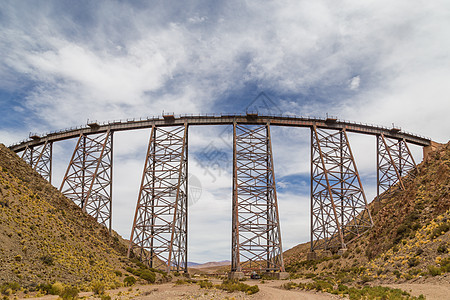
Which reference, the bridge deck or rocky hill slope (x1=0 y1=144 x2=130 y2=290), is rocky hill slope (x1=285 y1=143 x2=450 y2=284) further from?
rocky hill slope (x1=0 y1=144 x2=130 y2=290)

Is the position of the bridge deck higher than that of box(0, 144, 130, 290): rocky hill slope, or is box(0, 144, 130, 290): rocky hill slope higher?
the bridge deck

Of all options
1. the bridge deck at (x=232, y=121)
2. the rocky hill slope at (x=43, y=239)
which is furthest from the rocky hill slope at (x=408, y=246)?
the rocky hill slope at (x=43, y=239)

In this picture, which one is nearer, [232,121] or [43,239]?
[43,239]

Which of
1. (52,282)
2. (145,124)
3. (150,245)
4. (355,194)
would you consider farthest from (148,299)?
(355,194)

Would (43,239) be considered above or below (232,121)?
below

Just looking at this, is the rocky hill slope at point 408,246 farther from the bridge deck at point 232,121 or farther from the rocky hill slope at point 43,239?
the rocky hill slope at point 43,239

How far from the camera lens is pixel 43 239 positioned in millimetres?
20844

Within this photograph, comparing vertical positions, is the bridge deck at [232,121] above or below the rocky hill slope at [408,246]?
above

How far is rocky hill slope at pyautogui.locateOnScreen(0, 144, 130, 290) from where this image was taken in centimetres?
1777

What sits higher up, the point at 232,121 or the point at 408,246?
the point at 232,121

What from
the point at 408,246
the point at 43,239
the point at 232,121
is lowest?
the point at 408,246

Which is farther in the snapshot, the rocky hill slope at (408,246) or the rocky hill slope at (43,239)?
the rocky hill slope at (43,239)

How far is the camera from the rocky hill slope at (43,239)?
699 inches

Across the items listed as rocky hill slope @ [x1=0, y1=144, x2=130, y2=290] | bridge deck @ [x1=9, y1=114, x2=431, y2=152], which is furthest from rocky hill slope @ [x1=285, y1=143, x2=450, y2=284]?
rocky hill slope @ [x1=0, y1=144, x2=130, y2=290]
